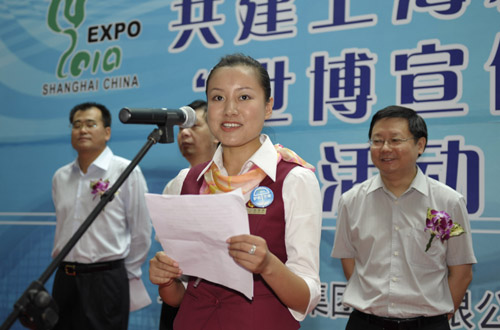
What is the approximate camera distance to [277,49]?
11.4 ft

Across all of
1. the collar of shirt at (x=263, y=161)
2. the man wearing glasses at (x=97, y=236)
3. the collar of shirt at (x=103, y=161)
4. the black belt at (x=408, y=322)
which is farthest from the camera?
the collar of shirt at (x=103, y=161)

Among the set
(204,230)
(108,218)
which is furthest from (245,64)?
(108,218)

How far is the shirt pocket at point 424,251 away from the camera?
2.46 metres

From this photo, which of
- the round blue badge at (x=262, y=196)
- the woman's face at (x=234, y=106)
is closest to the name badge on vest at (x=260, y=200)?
the round blue badge at (x=262, y=196)

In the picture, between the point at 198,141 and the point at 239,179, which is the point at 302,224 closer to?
the point at 239,179

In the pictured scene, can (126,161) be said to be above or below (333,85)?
below

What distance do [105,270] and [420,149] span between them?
6.76 ft

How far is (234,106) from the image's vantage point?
4.68 ft

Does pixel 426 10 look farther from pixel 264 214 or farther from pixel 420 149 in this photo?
pixel 264 214

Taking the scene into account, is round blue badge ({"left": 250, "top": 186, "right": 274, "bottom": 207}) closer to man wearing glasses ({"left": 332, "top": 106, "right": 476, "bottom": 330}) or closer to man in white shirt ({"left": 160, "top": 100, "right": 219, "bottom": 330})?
man wearing glasses ({"left": 332, "top": 106, "right": 476, "bottom": 330})

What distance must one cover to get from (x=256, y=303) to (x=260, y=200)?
27cm

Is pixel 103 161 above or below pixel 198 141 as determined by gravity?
below

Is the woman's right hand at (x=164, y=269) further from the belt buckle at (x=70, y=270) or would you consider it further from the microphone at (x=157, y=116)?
the belt buckle at (x=70, y=270)

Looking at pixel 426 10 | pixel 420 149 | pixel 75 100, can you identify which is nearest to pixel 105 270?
pixel 75 100
